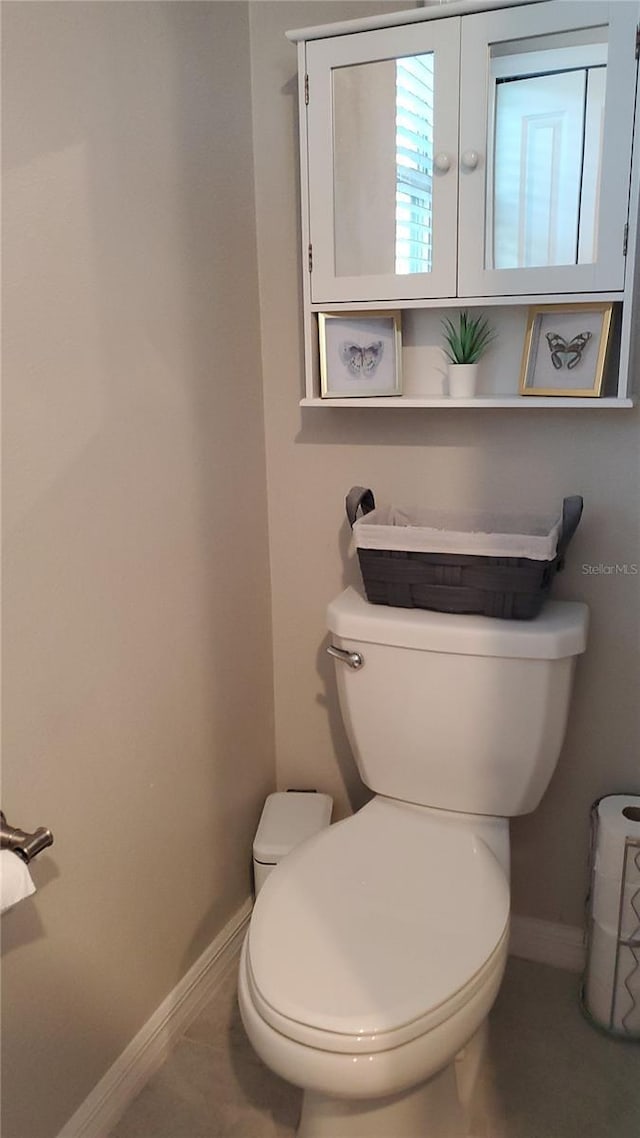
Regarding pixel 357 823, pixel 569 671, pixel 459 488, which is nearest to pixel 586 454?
pixel 459 488

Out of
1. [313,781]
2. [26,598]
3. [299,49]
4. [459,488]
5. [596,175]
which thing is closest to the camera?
[26,598]

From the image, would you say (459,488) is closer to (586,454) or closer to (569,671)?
(586,454)

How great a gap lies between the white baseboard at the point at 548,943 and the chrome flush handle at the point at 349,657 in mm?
718

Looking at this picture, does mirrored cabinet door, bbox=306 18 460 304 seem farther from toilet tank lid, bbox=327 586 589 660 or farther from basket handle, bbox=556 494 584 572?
toilet tank lid, bbox=327 586 589 660

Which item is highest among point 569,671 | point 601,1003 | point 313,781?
point 569,671

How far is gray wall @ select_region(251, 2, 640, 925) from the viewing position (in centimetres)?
156

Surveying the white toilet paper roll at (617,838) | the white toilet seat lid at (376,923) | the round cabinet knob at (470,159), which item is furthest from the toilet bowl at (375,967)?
the round cabinet knob at (470,159)

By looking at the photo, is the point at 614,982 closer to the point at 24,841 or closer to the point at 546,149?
the point at 24,841

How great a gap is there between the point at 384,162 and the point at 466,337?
1.09 ft

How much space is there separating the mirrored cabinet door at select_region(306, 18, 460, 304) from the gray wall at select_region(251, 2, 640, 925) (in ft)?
0.49

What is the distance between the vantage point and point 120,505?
52.0 inches

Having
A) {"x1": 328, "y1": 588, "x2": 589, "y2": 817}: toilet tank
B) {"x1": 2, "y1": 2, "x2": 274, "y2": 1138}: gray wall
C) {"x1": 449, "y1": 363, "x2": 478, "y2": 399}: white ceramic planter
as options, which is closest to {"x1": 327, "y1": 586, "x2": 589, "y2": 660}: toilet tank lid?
{"x1": 328, "y1": 588, "x2": 589, "y2": 817}: toilet tank

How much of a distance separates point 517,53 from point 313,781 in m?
1.46

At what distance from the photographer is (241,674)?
5.75ft
